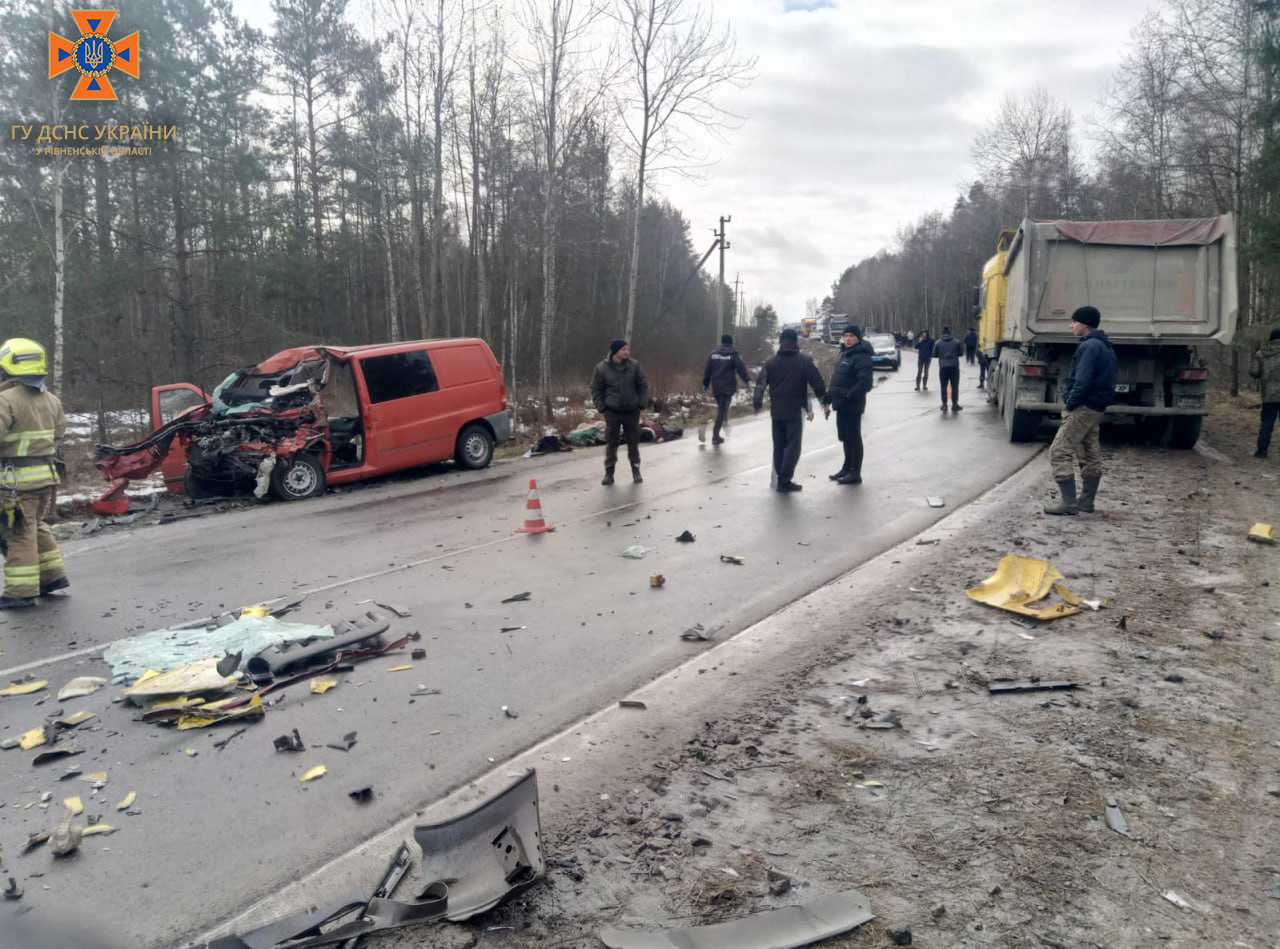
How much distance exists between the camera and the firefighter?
6.89 m

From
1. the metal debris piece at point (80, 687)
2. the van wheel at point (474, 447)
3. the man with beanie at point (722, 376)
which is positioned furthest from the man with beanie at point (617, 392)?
the metal debris piece at point (80, 687)

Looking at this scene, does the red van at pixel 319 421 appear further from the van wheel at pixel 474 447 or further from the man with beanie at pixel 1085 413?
the man with beanie at pixel 1085 413

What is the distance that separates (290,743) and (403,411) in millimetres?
9427

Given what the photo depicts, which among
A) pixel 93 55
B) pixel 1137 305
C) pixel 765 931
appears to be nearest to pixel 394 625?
pixel 765 931

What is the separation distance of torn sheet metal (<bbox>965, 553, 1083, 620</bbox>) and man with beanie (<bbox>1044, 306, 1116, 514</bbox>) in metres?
2.59

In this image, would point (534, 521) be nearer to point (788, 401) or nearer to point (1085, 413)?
point (788, 401)

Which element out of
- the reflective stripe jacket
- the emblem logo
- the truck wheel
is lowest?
the truck wheel

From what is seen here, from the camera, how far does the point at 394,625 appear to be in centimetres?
625

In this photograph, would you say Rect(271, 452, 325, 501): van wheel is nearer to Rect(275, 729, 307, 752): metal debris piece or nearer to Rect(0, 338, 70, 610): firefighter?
Rect(0, 338, 70, 610): firefighter

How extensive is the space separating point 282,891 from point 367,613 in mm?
3376

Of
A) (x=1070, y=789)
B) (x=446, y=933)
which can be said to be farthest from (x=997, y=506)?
(x=446, y=933)

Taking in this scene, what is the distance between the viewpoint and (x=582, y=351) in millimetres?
41844

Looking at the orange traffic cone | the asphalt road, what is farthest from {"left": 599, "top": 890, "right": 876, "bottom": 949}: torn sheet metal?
the orange traffic cone

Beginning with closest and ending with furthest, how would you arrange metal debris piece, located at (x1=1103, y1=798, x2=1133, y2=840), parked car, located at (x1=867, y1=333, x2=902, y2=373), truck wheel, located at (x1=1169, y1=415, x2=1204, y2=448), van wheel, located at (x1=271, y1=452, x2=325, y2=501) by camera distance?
1. metal debris piece, located at (x1=1103, y1=798, x2=1133, y2=840)
2. van wheel, located at (x1=271, y1=452, x2=325, y2=501)
3. truck wheel, located at (x1=1169, y1=415, x2=1204, y2=448)
4. parked car, located at (x1=867, y1=333, x2=902, y2=373)
